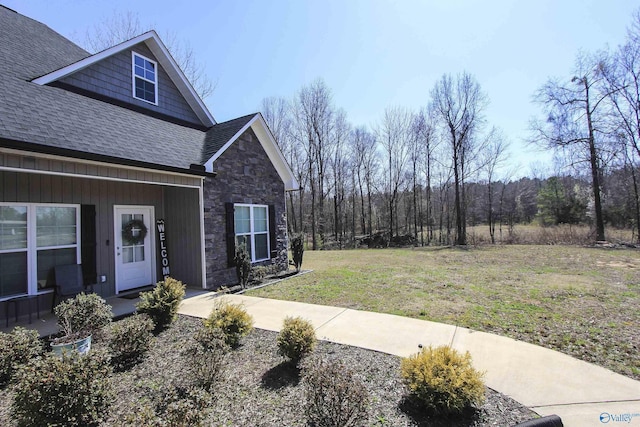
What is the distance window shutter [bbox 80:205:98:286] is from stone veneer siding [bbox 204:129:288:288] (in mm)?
2259

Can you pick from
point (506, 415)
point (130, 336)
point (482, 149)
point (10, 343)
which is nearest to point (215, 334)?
point (130, 336)

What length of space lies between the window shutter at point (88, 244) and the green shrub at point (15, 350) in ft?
9.57

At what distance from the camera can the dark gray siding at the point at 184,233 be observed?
7.49 meters

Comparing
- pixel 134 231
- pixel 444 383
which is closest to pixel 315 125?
pixel 134 231

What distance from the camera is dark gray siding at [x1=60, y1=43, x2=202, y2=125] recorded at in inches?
293

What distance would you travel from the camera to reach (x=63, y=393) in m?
2.37

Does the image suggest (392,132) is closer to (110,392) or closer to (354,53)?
(354,53)

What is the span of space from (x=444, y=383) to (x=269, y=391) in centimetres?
162

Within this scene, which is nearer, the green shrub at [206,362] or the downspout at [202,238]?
the green shrub at [206,362]

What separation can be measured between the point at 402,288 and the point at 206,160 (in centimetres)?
579

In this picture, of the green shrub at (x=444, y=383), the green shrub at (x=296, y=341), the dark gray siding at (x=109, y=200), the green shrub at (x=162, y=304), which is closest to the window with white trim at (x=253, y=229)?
the dark gray siding at (x=109, y=200)

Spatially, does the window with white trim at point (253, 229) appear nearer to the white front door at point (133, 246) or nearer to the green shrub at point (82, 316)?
the white front door at point (133, 246)

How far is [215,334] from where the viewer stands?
143 inches

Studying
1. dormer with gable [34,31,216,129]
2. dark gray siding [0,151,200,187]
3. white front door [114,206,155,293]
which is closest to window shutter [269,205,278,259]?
dark gray siding [0,151,200,187]
